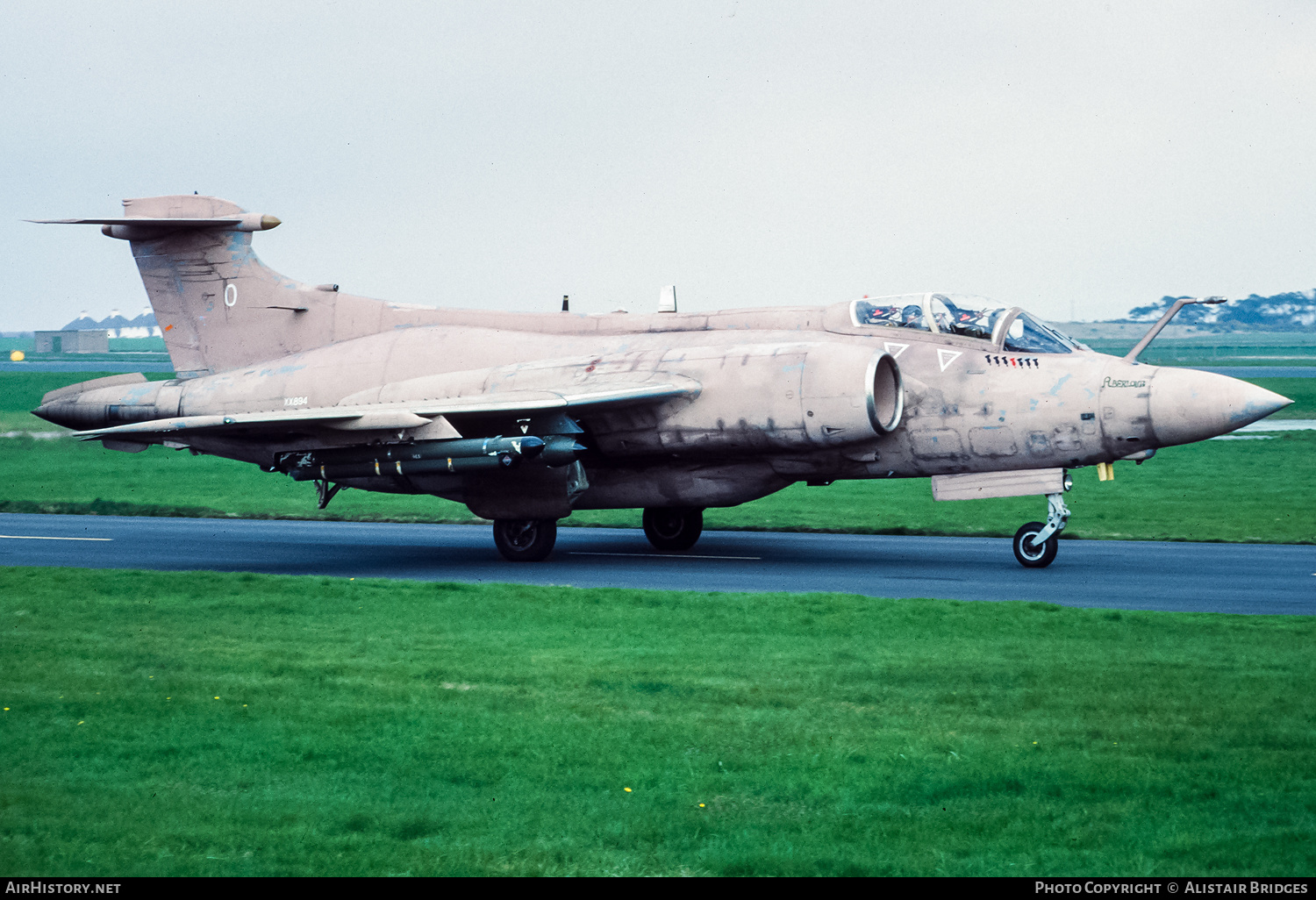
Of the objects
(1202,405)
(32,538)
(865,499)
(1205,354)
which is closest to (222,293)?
(32,538)

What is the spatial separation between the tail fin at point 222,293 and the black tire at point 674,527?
5.30m

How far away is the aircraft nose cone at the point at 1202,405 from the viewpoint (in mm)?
14523

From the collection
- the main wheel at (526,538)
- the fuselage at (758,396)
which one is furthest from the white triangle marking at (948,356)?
the main wheel at (526,538)

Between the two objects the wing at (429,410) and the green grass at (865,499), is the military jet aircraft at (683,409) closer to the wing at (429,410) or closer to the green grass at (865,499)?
the wing at (429,410)

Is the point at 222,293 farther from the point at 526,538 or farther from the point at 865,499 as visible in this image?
the point at 865,499

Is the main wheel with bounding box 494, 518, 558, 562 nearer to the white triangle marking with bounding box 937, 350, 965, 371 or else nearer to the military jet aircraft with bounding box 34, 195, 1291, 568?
the military jet aircraft with bounding box 34, 195, 1291, 568

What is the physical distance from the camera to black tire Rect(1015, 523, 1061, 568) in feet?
51.8

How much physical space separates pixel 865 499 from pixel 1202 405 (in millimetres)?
11668

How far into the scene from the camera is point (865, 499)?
26062 mm

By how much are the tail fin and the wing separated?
3676mm

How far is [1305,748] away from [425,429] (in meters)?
11.5

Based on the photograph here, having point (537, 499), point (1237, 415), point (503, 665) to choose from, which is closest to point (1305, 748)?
point (503, 665)

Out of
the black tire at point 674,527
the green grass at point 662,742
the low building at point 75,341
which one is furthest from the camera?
the low building at point 75,341

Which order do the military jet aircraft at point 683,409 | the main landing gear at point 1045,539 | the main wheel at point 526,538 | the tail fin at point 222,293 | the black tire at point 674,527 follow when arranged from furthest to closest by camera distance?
the tail fin at point 222,293, the black tire at point 674,527, the main wheel at point 526,538, the main landing gear at point 1045,539, the military jet aircraft at point 683,409
